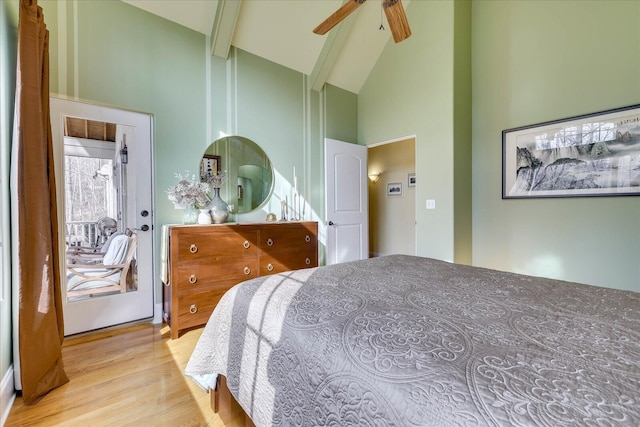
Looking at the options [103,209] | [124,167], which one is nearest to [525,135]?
[124,167]

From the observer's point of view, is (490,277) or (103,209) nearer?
(490,277)

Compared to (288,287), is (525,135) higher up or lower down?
higher up

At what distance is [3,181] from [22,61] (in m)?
0.67

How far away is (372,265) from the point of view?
5.49 ft

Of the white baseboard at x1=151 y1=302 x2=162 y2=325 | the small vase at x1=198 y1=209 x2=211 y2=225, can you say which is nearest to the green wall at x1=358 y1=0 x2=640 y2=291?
the small vase at x1=198 y1=209 x2=211 y2=225

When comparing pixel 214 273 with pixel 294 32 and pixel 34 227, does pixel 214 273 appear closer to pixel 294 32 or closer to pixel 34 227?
pixel 34 227

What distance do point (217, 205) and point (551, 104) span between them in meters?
3.45

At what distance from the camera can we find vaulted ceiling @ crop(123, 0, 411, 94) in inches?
107

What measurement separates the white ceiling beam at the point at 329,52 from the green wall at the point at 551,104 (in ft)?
5.02

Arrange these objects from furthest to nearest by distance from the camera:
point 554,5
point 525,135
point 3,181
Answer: point 525,135, point 554,5, point 3,181

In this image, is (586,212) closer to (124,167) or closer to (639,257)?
(639,257)

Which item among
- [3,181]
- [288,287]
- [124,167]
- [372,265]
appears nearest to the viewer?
[288,287]

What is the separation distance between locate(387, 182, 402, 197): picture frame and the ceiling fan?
323 cm

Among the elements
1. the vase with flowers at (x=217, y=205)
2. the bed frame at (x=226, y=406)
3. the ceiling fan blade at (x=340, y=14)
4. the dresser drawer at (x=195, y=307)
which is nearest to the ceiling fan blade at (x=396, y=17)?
the ceiling fan blade at (x=340, y=14)
